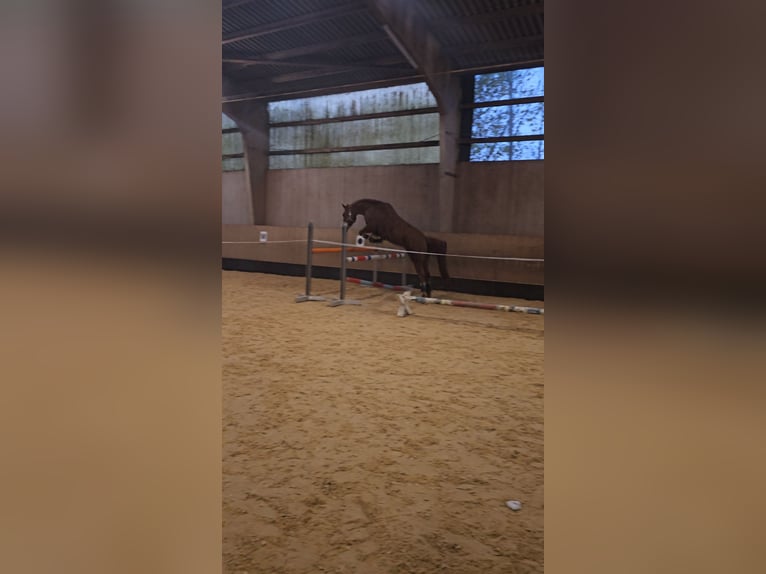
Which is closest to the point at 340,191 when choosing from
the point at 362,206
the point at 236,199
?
the point at 362,206

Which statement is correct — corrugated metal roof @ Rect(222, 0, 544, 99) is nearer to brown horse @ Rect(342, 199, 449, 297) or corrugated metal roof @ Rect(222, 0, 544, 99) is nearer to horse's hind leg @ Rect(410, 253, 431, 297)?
brown horse @ Rect(342, 199, 449, 297)

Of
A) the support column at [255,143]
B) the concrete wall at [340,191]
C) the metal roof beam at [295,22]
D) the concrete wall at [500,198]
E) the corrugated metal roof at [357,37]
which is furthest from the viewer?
the support column at [255,143]

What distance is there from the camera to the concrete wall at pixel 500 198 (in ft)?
18.2

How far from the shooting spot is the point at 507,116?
5.77 meters

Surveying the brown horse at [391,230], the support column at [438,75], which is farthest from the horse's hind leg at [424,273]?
the support column at [438,75]

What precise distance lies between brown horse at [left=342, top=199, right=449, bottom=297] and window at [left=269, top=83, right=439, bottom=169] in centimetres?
171

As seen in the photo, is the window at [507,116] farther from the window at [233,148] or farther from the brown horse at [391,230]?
the window at [233,148]

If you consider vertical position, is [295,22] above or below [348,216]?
above

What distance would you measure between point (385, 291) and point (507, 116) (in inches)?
102

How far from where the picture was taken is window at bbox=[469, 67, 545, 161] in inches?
220

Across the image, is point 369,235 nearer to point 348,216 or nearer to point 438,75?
point 348,216

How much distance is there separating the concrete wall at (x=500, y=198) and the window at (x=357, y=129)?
65 cm
